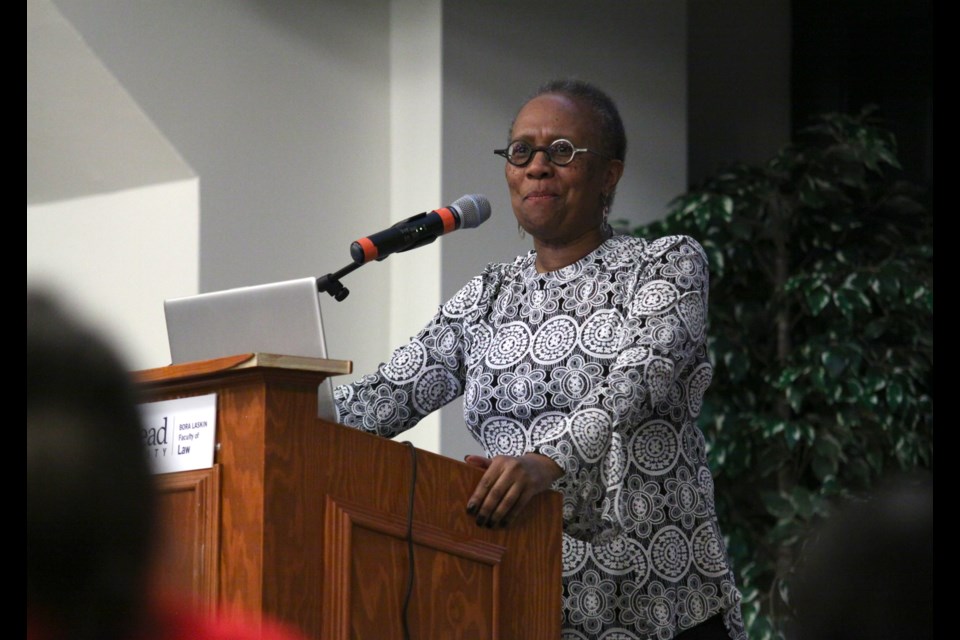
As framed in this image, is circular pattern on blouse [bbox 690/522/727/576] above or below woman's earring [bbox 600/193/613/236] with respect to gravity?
below

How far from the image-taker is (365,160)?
16.0ft

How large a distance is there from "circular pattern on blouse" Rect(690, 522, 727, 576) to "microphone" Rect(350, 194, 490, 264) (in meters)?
0.64

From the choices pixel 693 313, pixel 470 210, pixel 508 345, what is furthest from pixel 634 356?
pixel 470 210

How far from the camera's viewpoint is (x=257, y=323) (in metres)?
1.97

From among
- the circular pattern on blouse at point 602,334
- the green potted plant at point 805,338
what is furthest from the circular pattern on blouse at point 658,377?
the green potted plant at point 805,338

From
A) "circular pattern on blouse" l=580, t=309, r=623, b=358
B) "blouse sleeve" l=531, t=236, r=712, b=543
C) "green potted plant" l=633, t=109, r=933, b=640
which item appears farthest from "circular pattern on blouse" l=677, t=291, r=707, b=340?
"green potted plant" l=633, t=109, r=933, b=640

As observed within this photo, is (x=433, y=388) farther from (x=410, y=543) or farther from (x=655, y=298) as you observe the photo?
(x=410, y=543)

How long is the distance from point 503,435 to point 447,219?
1.23ft

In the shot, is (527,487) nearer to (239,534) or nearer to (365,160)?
(239,534)

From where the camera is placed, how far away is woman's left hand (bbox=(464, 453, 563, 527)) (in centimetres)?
197

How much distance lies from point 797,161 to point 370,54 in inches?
63.2

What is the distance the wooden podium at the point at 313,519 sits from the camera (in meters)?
1.69

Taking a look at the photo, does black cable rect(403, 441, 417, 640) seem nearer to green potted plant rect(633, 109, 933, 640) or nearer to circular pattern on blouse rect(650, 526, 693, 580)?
circular pattern on blouse rect(650, 526, 693, 580)

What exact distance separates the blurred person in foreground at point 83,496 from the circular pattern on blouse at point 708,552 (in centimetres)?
172
